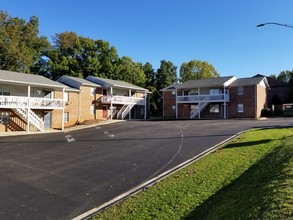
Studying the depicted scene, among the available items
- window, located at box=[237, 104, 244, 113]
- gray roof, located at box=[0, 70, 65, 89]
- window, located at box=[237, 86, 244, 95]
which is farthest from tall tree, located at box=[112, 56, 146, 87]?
gray roof, located at box=[0, 70, 65, 89]

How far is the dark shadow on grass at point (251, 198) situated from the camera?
16.9ft

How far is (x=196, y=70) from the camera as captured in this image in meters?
66.8

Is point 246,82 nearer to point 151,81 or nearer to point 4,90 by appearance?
point 151,81

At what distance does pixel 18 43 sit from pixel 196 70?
3890 cm

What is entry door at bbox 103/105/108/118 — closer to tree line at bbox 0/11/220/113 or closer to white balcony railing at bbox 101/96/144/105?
white balcony railing at bbox 101/96/144/105

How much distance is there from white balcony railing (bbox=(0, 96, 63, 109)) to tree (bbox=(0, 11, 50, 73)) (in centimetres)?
1550

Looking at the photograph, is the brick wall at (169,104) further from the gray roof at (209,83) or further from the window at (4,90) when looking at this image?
the window at (4,90)

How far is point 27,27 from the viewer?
43.7 metres

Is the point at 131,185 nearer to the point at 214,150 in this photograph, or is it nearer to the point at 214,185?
the point at 214,185

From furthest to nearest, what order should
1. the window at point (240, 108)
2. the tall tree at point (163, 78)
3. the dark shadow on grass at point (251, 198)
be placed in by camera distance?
1. the tall tree at point (163, 78)
2. the window at point (240, 108)
3. the dark shadow on grass at point (251, 198)

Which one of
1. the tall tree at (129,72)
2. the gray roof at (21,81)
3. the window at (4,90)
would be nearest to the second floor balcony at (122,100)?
the gray roof at (21,81)

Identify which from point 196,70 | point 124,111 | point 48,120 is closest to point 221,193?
point 48,120

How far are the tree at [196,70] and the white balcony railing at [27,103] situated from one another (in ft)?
137

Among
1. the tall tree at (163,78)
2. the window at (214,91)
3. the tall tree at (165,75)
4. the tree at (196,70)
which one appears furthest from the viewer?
the tree at (196,70)
